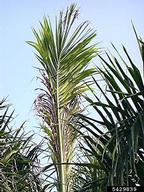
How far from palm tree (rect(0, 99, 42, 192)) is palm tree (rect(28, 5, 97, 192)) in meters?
0.23

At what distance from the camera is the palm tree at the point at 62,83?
4.44 metres

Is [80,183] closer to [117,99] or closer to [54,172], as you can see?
[54,172]

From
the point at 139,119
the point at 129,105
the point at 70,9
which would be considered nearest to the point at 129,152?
the point at 139,119

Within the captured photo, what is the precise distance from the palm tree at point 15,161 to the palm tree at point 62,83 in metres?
0.23

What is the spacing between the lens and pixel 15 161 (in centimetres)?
429

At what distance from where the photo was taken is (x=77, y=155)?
4.58 metres

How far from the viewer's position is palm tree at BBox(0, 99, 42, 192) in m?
4.16

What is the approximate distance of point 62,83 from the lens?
186 inches

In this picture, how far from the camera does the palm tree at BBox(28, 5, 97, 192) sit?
4.44 metres

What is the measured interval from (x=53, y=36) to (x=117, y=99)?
176 cm

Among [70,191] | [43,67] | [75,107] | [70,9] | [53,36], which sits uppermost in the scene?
[70,9]

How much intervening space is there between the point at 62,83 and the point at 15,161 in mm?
929

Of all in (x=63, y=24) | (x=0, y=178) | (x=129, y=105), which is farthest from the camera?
(x=63, y=24)

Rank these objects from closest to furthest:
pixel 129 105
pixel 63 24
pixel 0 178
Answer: pixel 129 105, pixel 0 178, pixel 63 24
